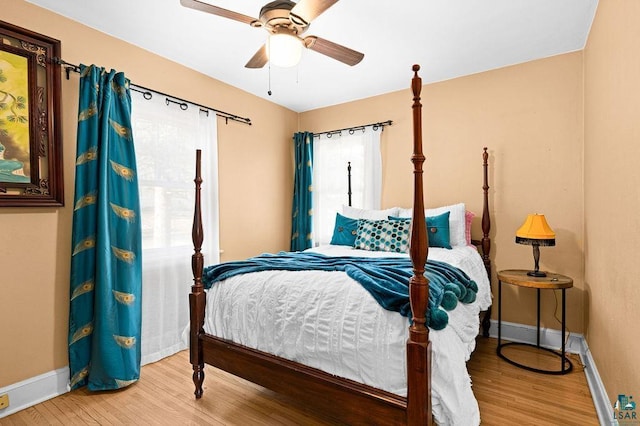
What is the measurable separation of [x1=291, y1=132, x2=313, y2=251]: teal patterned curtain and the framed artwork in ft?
7.99

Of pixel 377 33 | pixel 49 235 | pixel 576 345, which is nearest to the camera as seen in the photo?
pixel 49 235

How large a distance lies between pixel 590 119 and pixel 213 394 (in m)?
3.29

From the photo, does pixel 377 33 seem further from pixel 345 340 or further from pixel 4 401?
pixel 4 401

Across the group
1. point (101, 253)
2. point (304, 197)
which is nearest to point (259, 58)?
point (101, 253)

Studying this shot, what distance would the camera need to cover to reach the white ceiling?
2.16 m

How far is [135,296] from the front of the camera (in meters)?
2.41

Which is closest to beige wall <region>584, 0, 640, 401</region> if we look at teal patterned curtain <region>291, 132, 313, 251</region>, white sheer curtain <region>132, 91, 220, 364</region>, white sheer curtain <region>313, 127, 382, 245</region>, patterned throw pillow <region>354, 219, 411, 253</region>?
patterned throw pillow <region>354, 219, 411, 253</region>

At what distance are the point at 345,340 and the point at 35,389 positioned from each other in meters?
2.05

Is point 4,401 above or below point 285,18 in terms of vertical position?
below

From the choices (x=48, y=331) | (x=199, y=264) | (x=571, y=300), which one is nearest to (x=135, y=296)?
(x=48, y=331)

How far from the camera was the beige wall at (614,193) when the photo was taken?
1.42 meters

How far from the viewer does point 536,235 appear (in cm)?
250

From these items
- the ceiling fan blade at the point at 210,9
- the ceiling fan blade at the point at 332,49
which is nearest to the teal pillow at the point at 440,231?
the ceiling fan blade at the point at 332,49

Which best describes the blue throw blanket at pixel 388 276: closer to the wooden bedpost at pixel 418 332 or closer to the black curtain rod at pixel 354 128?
the wooden bedpost at pixel 418 332
